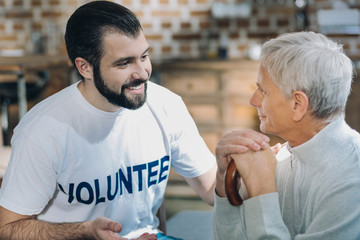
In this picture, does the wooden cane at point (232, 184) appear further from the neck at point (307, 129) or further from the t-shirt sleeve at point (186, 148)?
the t-shirt sleeve at point (186, 148)

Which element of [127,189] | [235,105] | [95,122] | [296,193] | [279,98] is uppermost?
[279,98]

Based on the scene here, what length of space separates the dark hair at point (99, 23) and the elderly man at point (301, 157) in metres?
0.51

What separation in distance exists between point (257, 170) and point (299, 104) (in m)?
0.19

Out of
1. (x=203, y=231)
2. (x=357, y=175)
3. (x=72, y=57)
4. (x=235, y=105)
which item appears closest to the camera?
(x=357, y=175)

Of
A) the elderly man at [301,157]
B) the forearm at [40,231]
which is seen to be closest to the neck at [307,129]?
the elderly man at [301,157]

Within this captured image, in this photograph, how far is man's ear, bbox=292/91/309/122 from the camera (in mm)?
1196

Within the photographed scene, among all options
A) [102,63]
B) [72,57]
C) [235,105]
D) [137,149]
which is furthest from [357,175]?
[235,105]

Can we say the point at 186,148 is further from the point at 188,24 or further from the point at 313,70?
the point at 188,24

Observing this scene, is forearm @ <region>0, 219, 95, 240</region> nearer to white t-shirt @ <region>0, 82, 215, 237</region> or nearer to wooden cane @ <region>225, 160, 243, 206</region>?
white t-shirt @ <region>0, 82, 215, 237</region>

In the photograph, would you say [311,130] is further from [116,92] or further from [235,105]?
[235,105]

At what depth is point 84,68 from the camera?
168 centimetres

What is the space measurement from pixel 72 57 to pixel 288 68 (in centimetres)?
81

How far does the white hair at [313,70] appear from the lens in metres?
1.18

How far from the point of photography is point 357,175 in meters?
1.14
